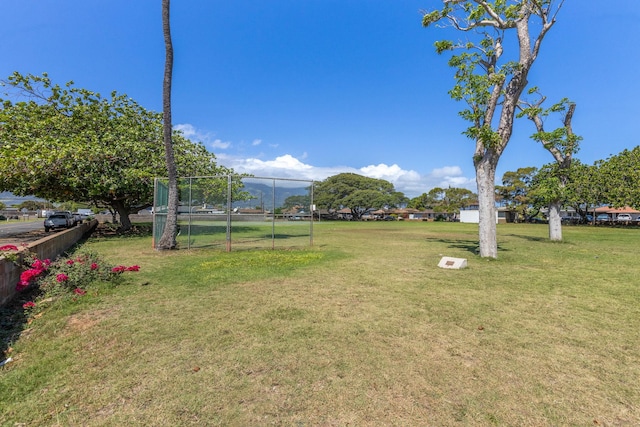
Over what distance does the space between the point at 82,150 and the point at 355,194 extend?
191 ft

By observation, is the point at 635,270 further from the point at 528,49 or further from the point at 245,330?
the point at 245,330

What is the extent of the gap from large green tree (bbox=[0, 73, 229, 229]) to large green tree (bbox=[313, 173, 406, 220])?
2005 inches

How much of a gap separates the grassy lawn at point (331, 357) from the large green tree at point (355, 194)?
203 feet

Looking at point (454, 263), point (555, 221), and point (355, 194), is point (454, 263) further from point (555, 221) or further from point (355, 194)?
→ point (355, 194)

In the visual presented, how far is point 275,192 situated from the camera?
12.4 m

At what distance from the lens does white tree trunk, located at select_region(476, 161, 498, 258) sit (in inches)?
408

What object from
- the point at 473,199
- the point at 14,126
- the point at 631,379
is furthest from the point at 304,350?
the point at 473,199

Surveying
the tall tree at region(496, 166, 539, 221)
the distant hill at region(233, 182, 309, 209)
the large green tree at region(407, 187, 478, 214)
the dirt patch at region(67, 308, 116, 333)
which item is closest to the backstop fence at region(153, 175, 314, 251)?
the distant hill at region(233, 182, 309, 209)

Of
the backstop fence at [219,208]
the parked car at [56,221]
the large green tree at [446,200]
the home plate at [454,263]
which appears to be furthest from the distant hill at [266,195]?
the large green tree at [446,200]

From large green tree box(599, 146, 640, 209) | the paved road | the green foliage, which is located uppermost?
large green tree box(599, 146, 640, 209)

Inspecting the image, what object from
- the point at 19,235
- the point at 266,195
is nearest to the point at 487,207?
the point at 266,195

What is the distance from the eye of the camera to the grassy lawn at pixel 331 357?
245cm

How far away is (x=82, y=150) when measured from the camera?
13.6m

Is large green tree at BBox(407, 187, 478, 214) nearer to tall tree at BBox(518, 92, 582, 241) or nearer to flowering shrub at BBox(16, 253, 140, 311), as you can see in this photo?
tall tree at BBox(518, 92, 582, 241)
